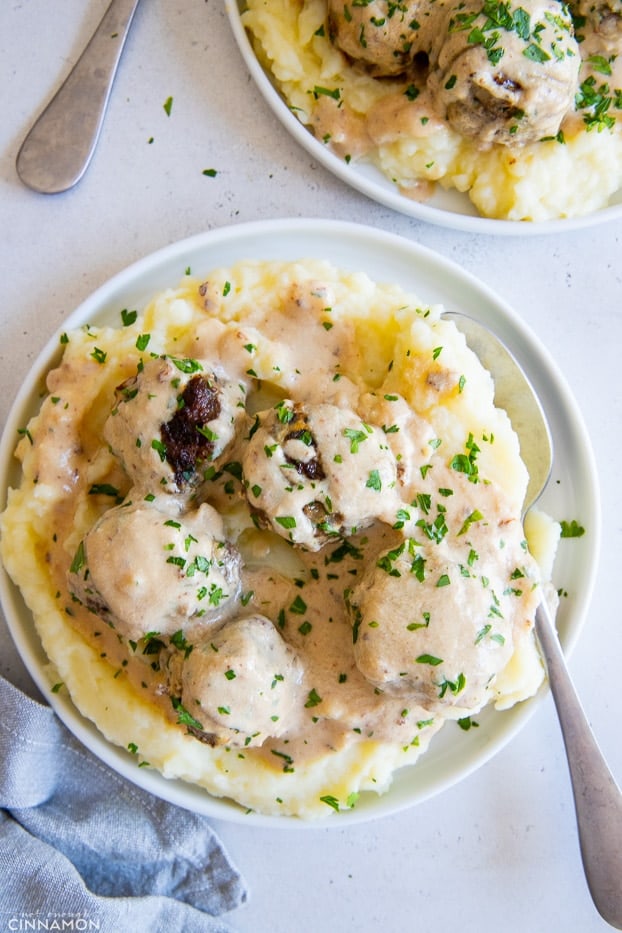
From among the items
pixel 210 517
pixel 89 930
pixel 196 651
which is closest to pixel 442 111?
pixel 210 517

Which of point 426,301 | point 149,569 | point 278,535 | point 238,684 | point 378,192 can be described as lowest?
point 238,684

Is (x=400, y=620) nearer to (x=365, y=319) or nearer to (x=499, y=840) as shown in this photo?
(x=365, y=319)

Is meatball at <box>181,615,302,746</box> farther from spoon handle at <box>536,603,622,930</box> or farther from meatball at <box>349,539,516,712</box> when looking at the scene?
spoon handle at <box>536,603,622,930</box>

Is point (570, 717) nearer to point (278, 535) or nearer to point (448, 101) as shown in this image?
point (278, 535)

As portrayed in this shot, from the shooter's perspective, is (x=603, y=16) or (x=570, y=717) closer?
(x=570, y=717)

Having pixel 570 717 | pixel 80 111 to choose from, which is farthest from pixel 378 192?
pixel 570 717

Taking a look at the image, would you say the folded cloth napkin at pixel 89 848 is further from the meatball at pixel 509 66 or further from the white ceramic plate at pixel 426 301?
the meatball at pixel 509 66

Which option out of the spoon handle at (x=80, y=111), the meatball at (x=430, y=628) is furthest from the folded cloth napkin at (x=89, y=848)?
the spoon handle at (x=80, y=111)
